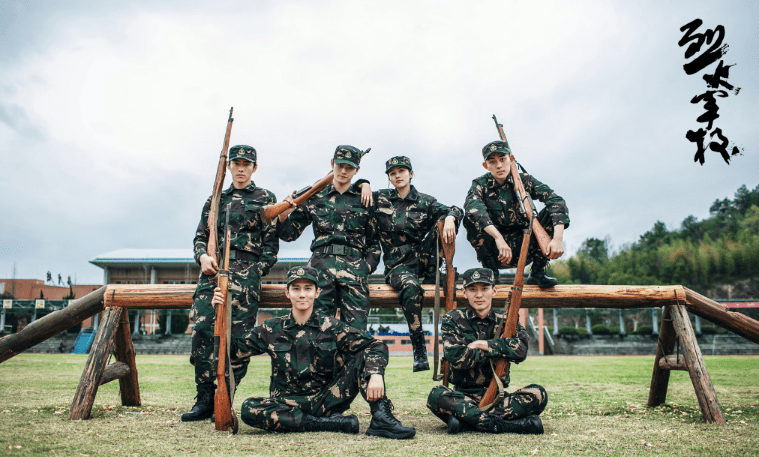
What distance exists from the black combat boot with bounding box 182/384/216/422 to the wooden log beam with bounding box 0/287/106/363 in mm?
1666

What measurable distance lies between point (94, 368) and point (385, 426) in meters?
3.19

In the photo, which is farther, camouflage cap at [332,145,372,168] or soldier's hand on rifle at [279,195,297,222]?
camouflage cap at [332,145,372,168]

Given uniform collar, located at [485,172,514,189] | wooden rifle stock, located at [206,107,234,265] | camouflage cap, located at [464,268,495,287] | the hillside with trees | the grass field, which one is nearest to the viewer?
the grass field

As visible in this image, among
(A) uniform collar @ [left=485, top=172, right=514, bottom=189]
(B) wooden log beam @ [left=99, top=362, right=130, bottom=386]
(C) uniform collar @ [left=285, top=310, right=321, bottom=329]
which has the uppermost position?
(A) uniform collar @ [left=485, top=172, right=514, bottom=189]

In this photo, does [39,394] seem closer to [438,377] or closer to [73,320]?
[73,320]

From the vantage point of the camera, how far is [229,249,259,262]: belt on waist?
5023 millimetres

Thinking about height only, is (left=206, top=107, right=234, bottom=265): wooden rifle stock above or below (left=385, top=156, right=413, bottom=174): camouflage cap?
below

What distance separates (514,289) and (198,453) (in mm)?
2852

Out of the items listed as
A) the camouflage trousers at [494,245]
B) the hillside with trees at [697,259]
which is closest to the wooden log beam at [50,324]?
the camouflage trousers at [494,245]

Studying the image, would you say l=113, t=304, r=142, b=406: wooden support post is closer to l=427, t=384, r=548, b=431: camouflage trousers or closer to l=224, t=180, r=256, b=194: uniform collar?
l=224, t=180, r=256, b=194: uniform collar

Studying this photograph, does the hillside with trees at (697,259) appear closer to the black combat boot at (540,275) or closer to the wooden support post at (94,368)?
the black combat boot at (540,275)

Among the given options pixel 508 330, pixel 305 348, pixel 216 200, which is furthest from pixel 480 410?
pixel 216 200

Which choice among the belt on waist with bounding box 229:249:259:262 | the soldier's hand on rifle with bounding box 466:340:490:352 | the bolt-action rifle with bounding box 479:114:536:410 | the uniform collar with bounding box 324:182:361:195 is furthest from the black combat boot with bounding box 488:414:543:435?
the belt on waist with bounding box 229:249:259:262

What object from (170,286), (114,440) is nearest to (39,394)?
(170,286)
